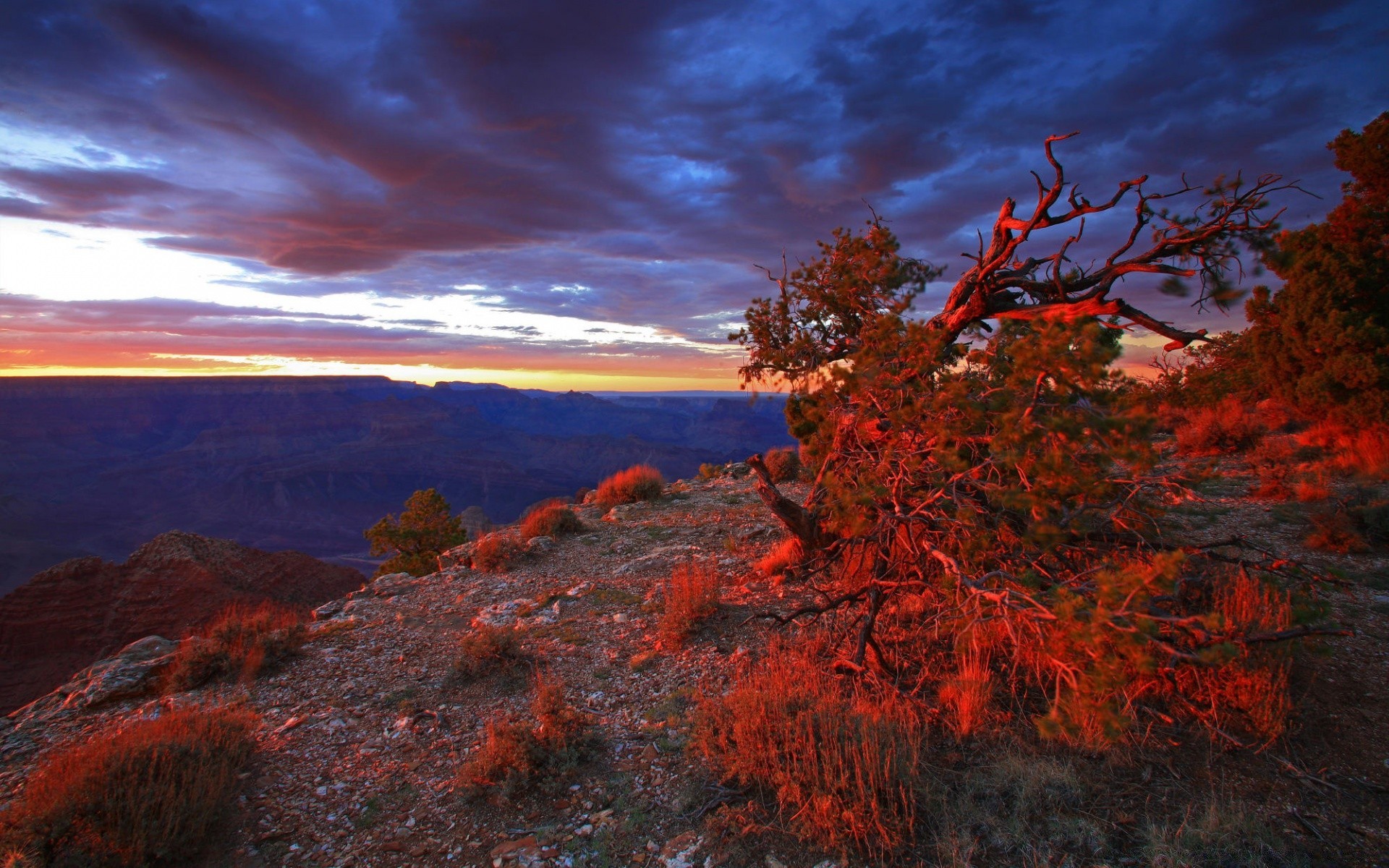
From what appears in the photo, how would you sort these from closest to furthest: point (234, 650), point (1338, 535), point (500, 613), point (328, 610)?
point (234, 650) → point (1338, 535) → point (500, 613) → point (328, 610)

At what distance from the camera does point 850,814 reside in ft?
9.58

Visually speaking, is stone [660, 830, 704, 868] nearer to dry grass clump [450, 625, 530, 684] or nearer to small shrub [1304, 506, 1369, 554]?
dry grass clump [450, 625, 530, 684]

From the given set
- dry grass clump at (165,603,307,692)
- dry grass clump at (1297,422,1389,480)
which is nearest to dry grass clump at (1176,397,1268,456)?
dry grass clump at (1297,422,1389,480)

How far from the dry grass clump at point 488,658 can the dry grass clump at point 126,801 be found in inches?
71.6

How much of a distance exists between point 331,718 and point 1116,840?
5.63m

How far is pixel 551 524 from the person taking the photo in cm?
1051

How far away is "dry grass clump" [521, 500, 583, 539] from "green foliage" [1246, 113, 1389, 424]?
1308 centimetres

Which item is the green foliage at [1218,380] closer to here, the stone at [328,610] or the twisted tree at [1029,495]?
the twisted tree at [1029,495]

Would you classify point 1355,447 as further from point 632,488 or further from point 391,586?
point 391,586

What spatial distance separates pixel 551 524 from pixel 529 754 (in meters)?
6.90

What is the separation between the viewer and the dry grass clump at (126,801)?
2.95 m

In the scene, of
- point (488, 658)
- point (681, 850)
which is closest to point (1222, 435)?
point (681, 850)

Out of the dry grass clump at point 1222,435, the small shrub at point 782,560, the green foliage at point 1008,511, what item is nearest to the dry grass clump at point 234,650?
the small shrub at point 782,560

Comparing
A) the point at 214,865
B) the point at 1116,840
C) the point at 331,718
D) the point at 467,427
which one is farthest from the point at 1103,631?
the point at 467,427
